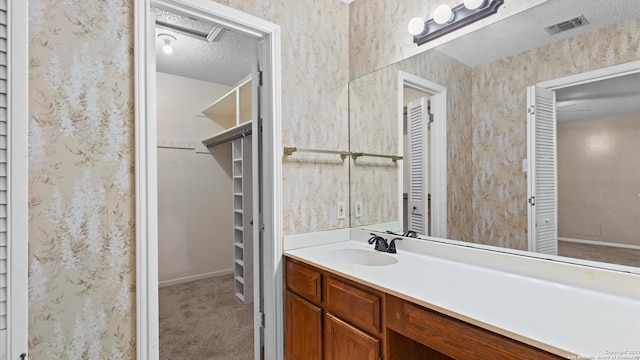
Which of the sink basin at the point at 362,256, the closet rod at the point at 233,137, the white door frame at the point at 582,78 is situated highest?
the closet rod at the point at 233,137

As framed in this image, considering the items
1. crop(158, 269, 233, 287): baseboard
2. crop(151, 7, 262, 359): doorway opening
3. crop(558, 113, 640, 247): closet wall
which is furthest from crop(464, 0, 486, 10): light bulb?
crop(158, 269, 233, 287): baseboard

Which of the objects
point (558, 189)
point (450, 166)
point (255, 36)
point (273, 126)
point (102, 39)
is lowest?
point (558, 189)

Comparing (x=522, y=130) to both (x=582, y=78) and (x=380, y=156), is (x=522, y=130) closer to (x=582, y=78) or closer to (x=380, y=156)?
(x=582, y=78)

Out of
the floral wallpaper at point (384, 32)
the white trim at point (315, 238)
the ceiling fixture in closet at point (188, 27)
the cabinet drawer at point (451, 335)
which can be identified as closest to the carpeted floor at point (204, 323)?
the white trim at point (315, 238)

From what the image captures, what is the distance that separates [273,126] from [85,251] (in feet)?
3.58

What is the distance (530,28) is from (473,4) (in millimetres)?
300

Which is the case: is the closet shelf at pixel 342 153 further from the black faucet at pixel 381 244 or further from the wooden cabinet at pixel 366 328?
the wooden cabinet at pixel 366 328

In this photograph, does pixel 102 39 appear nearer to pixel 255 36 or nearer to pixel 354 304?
pixel 255 36

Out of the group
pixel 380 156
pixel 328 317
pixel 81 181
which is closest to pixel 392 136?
pixel 380 156

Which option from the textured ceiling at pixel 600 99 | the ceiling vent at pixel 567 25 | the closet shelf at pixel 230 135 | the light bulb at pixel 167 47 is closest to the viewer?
the textured ceiling at pixel 600 99

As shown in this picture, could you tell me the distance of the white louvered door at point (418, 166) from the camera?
68.4 inches

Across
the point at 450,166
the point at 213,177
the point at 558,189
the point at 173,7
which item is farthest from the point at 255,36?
the point at 213,177

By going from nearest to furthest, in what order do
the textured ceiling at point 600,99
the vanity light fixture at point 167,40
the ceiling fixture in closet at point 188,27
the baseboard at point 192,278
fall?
1. the textured ceiling at point 600,99
2. the ceiling fixture in closet at point 188,27
3. the vanity light fixture at point 167,40
4. the baseboard at point 192,278

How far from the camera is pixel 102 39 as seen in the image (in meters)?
1.30
